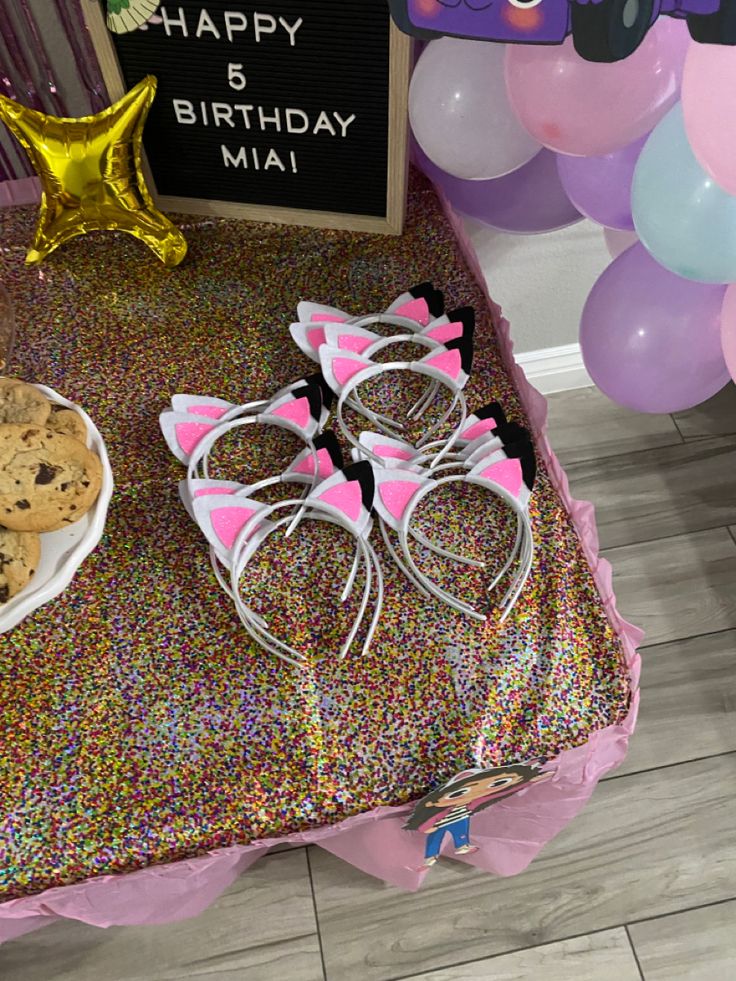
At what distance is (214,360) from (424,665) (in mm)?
Result: 440

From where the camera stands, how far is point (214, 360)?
0.90m

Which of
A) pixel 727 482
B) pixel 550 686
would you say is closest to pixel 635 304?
pixel 550 686

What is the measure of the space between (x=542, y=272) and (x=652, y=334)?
667 millimetres

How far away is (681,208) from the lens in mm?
623

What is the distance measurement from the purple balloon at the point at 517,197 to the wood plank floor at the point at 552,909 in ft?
2.64

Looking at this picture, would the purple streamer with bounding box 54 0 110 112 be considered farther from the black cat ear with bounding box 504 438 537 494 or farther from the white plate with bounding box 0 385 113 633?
the black cat ear with bounding box 504 438 537 494

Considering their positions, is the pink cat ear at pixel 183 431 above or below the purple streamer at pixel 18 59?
below

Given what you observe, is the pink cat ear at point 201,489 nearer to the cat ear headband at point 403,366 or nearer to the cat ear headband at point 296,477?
the cat ear headband at point 296,477

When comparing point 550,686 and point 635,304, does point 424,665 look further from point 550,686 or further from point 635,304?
point 635,304

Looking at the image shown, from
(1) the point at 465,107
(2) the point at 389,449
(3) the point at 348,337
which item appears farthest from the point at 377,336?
(1) the point at 465,107

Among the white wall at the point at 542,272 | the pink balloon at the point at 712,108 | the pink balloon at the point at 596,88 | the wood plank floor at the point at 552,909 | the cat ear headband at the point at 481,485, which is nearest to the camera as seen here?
the pink balloon at the point at 712,108

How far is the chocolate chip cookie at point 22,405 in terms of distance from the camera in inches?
27.7

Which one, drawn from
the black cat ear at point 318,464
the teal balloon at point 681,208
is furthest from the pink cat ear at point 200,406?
the teal balloon at point 681,208

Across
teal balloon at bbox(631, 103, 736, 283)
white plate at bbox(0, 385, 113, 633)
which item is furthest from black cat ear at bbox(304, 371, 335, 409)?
teal balloon at bbox(631, 103, 736, 283)
